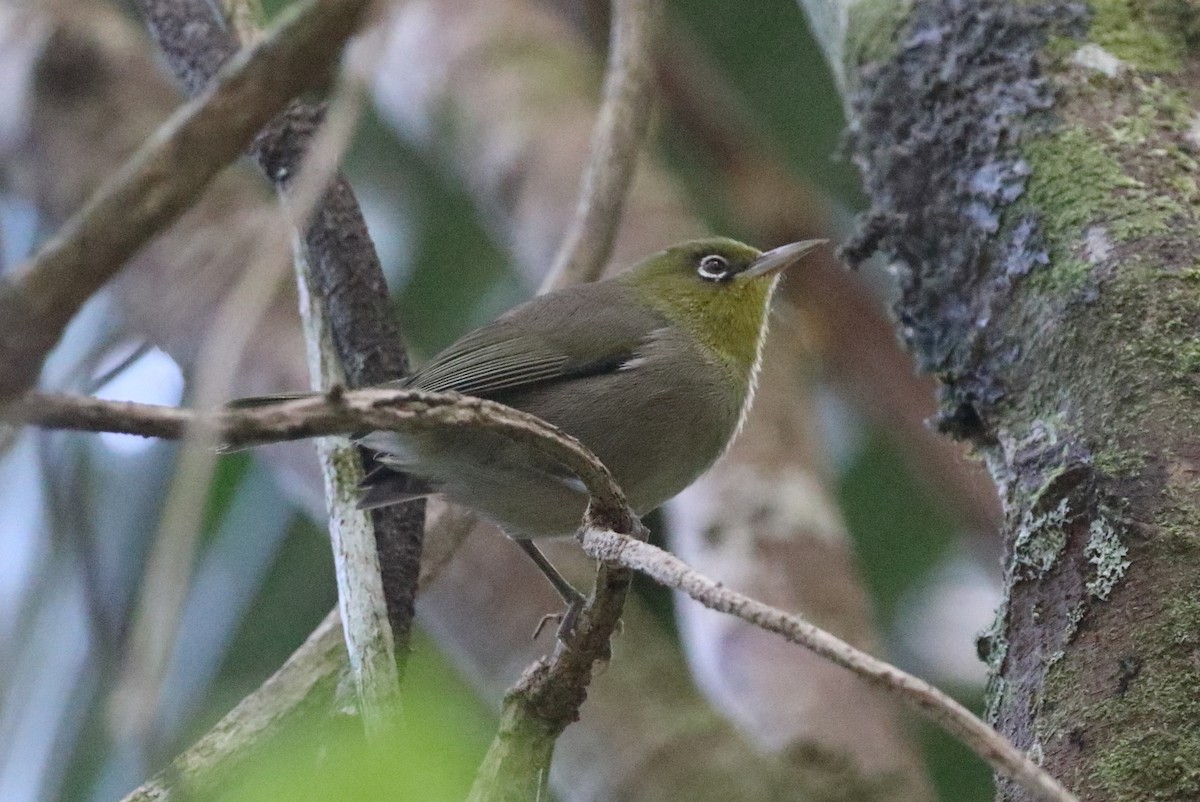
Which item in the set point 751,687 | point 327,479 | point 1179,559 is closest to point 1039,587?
point 1179,559

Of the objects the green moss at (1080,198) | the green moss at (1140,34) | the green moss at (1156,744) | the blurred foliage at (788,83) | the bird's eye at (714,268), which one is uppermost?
the blurred foliage at (788,83)

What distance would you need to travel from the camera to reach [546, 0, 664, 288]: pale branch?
14.9ft

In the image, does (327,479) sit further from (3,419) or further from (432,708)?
(432,708)

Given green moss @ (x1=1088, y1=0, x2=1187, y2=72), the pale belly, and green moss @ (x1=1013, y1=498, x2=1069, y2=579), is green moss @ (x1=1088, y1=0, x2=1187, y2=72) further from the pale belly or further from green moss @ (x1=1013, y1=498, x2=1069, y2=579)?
the pale belly

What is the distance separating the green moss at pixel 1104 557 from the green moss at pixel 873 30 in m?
1.60

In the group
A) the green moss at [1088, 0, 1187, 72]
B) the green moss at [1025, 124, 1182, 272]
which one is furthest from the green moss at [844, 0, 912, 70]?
the green moss at [1025, 124, 1182, 272]

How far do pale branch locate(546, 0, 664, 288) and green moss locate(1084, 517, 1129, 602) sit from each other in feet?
7.46

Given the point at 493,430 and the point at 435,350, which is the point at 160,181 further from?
the point at 435,350

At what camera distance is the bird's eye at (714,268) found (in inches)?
195

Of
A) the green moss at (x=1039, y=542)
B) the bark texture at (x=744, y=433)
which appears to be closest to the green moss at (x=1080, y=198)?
the green moss at (x=1039, y=542)

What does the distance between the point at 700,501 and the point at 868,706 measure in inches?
40.8

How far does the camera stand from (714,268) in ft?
16.4

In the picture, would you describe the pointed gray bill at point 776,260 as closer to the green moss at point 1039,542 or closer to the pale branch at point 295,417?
the green moss at point 1039,542

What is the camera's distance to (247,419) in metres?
1.59
